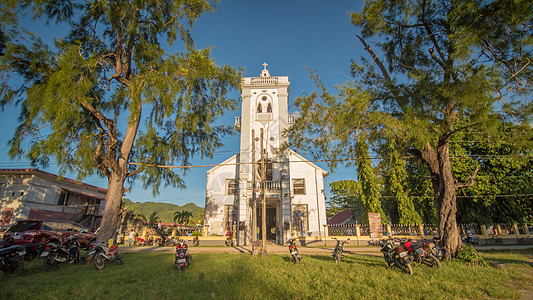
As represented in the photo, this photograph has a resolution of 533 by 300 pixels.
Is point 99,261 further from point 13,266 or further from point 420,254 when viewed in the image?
point 420,254

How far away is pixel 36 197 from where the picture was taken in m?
18.8

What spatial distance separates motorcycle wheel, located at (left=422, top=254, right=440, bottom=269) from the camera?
21.8 feet

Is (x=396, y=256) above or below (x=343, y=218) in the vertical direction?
below

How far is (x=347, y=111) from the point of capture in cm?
784

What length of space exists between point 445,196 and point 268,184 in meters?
13.4

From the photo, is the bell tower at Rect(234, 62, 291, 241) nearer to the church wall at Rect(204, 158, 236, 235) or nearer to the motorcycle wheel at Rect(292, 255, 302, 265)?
the church wall at Rect(204, 158, 236, 235)

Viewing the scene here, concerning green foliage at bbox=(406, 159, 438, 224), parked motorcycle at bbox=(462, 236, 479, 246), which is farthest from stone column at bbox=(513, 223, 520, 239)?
green foliage at bbox=(406, 159, 438, 224)

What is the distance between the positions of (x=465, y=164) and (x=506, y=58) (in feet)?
45.9

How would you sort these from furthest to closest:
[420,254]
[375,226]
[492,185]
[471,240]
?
1. [375,226]
2. [492,185]
3. [471,240]
4. [420,254]

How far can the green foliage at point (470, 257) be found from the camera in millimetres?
7172

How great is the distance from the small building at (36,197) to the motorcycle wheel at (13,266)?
1128 cm

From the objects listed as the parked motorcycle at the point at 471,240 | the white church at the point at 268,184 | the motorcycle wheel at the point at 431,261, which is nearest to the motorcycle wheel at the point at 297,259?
the motorcycle wheel at the point at 431,261

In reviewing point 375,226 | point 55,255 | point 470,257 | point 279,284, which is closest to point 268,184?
point 375,226

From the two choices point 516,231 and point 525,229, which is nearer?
point 516,231
